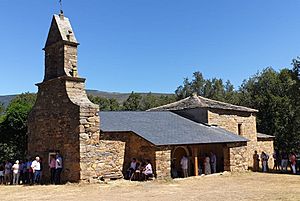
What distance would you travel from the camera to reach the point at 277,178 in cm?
1806

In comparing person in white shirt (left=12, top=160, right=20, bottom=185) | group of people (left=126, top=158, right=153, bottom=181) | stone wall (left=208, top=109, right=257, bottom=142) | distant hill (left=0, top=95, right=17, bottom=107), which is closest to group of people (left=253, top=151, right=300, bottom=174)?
stone wall (left=208, top=109, right=257, bottom=142)

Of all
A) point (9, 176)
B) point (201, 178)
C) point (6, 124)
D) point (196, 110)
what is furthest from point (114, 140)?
point (6, 124)

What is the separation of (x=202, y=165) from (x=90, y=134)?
26.1 feet

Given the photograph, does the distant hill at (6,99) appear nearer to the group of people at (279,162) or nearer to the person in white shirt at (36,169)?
the person in white shirt at (36,169)

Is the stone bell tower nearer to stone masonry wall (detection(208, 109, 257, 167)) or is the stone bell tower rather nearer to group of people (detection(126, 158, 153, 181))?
group of people (detection(126, 158, 153, 181))

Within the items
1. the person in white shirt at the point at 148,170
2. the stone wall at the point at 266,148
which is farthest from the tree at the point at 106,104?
the person in white shirt at the point at 148,170

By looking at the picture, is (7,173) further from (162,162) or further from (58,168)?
(162,162)

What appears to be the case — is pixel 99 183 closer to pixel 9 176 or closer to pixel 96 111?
pixel 96 111

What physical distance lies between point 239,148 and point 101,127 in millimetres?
8649

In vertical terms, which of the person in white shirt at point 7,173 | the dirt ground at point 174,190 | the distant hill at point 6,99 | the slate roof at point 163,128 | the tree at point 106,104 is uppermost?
the distant hill at point 6,99

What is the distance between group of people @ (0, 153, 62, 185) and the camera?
16.8 metres

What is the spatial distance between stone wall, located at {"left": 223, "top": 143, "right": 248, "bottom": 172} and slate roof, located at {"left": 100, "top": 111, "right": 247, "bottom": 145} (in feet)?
1.44

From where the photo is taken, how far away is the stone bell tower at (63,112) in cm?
1628

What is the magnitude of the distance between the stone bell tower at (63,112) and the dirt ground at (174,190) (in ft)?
5.40
